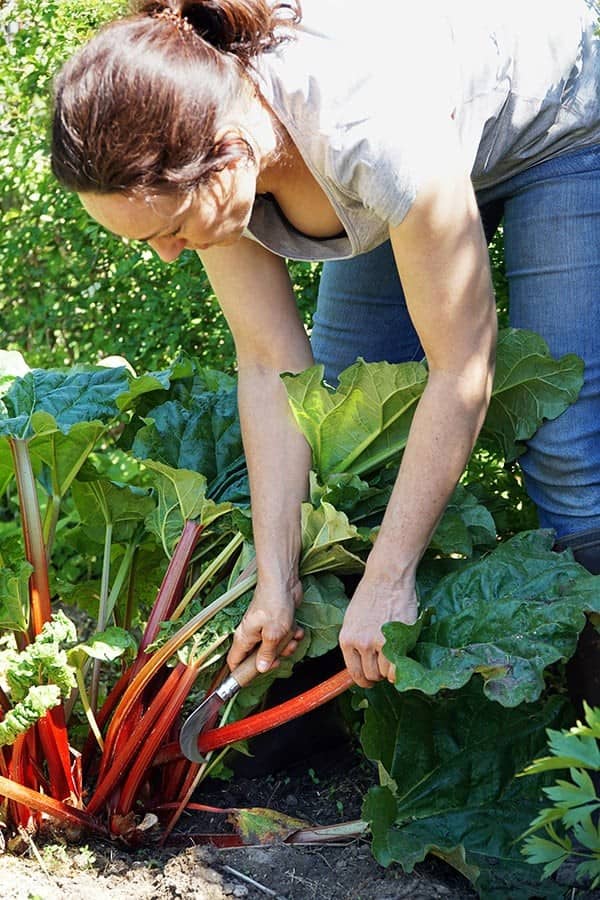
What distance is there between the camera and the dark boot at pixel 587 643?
2.04 metres

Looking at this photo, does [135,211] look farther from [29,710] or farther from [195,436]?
[29,710]

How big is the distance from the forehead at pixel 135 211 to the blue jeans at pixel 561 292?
690mm

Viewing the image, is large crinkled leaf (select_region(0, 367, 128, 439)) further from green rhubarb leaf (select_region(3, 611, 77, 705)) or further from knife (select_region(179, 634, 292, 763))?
knife (select_region(179, 634, 292, 763))

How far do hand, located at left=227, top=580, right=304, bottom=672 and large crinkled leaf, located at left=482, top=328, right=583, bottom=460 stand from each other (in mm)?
489

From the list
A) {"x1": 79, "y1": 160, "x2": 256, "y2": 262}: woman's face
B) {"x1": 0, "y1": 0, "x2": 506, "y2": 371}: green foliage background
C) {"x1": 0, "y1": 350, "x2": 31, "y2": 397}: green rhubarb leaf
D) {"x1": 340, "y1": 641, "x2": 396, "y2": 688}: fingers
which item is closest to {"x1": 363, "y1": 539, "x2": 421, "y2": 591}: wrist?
{"x1": 340, "y1": 641, "x2": 396, "y2": 688}: fingers

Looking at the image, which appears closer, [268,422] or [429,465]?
[429,465]

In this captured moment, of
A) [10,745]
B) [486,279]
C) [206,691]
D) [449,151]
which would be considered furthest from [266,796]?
[449,151]

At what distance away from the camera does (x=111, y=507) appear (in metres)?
2.34

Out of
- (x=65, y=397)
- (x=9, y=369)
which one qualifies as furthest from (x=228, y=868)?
(x=9, y=369)

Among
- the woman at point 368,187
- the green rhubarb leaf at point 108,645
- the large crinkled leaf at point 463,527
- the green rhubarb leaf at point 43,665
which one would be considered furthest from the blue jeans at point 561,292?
the green rhubarb leaf at point 43,665

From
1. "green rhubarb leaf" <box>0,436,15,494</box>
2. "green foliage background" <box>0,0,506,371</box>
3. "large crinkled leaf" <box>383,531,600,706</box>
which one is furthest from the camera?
"green foliage background" <box>0,0,506,371</box>

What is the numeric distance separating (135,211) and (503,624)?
86 cm

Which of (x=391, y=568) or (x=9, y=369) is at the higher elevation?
(x=9, y=369)

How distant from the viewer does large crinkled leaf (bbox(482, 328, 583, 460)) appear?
201 centimetres
